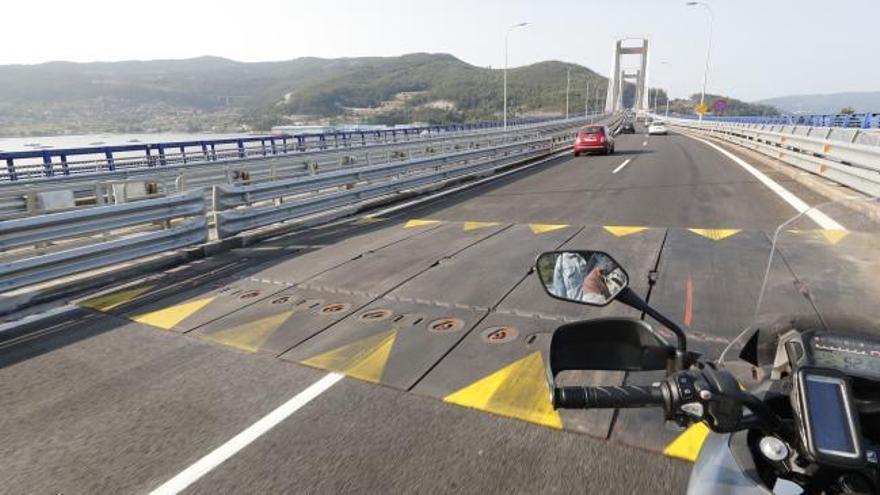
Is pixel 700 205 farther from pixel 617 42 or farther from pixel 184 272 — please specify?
pixel 617 42

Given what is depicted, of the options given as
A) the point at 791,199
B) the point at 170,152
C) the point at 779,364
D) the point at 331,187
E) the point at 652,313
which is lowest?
the point at 791,199

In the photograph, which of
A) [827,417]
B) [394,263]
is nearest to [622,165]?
[394,263]

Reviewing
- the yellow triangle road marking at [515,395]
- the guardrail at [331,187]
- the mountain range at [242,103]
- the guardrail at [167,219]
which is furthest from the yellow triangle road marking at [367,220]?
the mountain range at [242,103]

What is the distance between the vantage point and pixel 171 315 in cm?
564

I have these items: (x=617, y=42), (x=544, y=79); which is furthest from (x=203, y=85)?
(x=617, y=42)

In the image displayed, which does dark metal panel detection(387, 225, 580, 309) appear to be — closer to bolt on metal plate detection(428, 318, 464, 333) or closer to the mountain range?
bolt on metal plate detection(428, 318, 464, 333)

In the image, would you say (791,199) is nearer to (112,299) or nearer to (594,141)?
(112,299)

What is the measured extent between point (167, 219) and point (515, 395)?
21.5 feet

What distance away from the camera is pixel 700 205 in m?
11.1

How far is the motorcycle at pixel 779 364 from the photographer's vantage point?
52.0 inches

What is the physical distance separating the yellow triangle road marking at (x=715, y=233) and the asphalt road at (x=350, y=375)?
0.09 metres

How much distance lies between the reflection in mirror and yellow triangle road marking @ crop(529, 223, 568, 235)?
7049 mm

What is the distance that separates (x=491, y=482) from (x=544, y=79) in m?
206

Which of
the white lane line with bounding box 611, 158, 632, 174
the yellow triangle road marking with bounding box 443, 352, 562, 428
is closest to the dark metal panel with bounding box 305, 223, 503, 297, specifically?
the yellow triangle road marking with bounding box 443, 352, 562, 428
